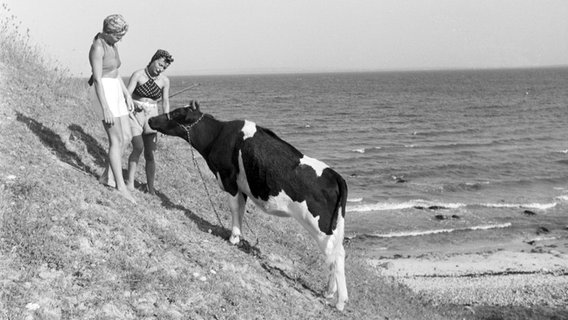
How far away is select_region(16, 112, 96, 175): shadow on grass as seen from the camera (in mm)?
9531

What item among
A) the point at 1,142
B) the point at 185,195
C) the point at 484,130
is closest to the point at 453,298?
the point at 185,195

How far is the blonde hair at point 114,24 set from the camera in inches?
304

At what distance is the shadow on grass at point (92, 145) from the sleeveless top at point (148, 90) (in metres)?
2.03

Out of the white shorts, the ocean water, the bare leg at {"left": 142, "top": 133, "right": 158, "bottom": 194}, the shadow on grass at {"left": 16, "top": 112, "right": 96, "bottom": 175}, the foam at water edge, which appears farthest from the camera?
the ocean water

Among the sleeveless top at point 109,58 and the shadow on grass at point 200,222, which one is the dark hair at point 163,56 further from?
the shadow on grass at point 200,222

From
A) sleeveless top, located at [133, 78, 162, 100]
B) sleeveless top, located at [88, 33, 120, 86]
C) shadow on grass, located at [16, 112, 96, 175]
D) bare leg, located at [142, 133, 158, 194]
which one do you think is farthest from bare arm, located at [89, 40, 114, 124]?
shadow on grass, located at [16, 112, 96, 175]

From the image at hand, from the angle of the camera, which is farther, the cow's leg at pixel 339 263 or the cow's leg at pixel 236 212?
the cow's leg at pixel 236 212

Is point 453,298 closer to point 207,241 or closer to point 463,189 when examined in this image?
point 207,241

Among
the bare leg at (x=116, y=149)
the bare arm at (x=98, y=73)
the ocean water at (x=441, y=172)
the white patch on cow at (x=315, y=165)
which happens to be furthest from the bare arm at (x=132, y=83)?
the ocean water at (x=441, y=172)

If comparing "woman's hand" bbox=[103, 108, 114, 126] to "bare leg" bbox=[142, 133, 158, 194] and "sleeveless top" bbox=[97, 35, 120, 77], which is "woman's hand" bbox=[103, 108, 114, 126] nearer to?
"sleeveless top" bbox=[97, 35, 120, 77]

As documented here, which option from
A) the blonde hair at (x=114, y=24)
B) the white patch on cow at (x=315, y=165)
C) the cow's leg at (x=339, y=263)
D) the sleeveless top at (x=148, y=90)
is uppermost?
the blonde hair at (x=114, y=24)

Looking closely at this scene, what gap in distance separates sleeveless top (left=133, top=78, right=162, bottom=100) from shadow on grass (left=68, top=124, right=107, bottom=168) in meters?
2.03

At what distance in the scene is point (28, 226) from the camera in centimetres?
611

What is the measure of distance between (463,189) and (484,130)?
83.1 ft
